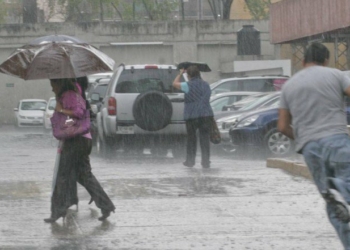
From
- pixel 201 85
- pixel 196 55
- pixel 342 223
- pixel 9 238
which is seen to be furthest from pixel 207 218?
pixel 196 55

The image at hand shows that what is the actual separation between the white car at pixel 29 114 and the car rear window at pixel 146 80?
2302 cm

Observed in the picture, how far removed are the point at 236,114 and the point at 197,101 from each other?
6470 mm

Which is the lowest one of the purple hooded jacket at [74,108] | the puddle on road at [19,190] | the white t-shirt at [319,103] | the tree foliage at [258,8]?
the puddle on road at [19,190]

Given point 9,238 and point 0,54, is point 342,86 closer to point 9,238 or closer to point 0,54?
point 9,238

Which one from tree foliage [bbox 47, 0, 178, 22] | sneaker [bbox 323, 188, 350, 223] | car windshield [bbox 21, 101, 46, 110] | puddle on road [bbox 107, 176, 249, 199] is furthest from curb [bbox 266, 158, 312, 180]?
tree foliage [bbox 47, 0, 178, 22]

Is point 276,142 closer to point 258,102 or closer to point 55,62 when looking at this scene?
point 258,102

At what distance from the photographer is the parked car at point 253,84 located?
2670 cm

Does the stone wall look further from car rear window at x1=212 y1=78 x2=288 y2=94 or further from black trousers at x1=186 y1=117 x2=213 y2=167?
black trousers at x1=186 y1=117 x2=213 y2=167

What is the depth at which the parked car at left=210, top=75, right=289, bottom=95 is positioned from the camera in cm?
2670

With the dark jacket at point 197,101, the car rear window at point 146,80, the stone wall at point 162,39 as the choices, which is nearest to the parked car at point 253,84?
the car rear window at point 146,80

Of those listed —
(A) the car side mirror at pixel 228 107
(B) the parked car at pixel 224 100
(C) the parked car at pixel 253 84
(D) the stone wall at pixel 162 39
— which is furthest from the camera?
(D) the stone wall at pixel 162 39

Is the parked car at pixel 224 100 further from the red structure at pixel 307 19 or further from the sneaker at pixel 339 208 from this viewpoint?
the sneaker at pixel 339 208

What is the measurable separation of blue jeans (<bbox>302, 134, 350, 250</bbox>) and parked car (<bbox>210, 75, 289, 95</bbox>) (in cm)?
1883

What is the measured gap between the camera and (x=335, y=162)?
730 cm
